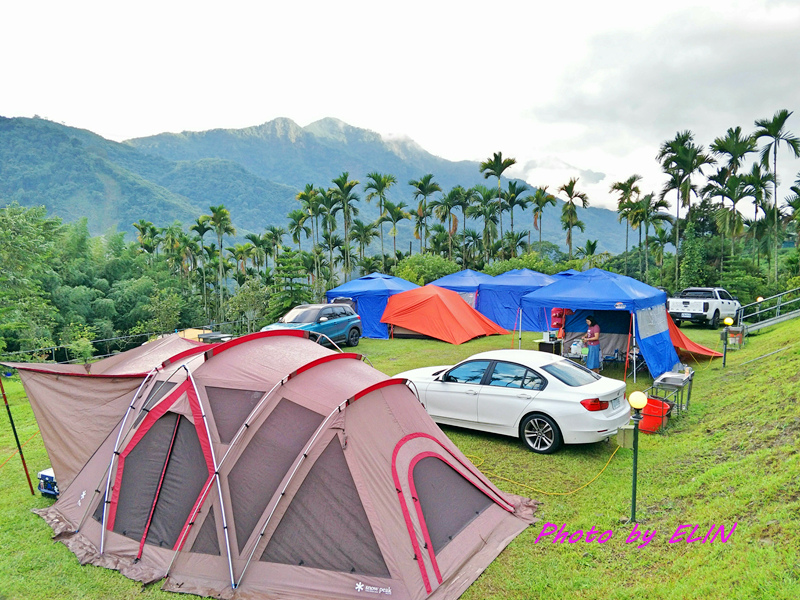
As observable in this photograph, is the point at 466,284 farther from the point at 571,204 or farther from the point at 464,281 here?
the point at 571,204

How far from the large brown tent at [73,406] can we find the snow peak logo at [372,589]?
10.7ft

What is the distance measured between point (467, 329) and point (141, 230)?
4050 centimetres

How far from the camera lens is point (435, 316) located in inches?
781

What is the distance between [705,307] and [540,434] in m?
17.0

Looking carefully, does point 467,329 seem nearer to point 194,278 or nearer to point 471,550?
point 471,550

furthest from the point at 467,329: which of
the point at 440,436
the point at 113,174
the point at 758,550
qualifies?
the point at 113,174

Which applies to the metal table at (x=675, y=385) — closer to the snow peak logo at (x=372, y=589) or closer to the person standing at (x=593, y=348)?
the person standing at (x=593, y=348)

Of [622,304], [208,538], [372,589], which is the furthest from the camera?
[622,304]

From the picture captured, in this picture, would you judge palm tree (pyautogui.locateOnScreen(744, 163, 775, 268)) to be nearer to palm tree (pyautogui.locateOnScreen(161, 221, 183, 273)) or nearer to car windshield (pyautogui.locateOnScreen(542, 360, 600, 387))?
car windshield (pyautogui.locateOnScreen(542, 360, 600, 387))

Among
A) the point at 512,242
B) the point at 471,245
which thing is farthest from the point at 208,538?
the point at 471,245

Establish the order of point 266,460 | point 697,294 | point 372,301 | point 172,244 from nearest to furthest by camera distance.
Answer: point 266,460, point 697,294, point 372,301, point 172,244

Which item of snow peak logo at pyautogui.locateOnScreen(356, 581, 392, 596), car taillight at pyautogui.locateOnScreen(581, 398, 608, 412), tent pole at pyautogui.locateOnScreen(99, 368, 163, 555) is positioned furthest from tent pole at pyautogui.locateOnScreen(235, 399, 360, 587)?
car taillight at pyautogui.locateOnScreen(581, 398, 608, 412)

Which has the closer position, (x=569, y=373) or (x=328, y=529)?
(x=328, y=529)

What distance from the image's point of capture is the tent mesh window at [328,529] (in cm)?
428
